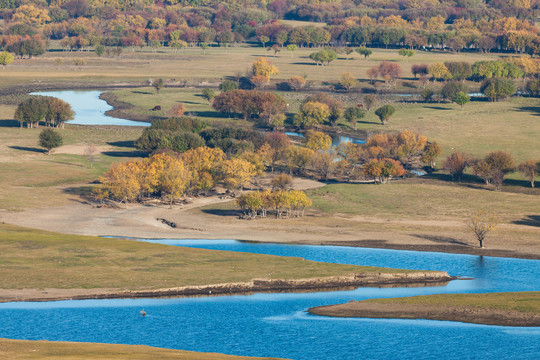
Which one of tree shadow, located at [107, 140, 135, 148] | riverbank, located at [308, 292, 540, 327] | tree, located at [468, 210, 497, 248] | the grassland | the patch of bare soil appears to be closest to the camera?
the grassland

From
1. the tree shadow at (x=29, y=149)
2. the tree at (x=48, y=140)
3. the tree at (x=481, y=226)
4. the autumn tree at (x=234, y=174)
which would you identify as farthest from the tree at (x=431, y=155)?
the tree shadow at (x=29, y=149)

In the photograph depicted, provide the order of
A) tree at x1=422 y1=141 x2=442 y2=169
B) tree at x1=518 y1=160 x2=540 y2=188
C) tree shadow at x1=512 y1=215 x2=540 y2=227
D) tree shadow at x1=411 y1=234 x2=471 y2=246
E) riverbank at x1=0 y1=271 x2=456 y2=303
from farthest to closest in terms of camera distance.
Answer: tree at x1=422 y1=141 x2=442 y2=169
tree at x1=518 y1=160 x2=540 y2=188
tree shadow at x1=512 y1=215 x2=540 y2=227
tree shadow at x1=411 y1=234 x2=471 y2=246
riverbank at x1=0 y1=271 x2=456 y2=303

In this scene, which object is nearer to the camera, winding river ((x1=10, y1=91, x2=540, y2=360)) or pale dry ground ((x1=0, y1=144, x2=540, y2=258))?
winding river ((x1=10, y1=91, x2=540, y2=360))

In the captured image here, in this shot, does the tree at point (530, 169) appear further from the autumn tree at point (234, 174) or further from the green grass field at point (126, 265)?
the green grass field at point (126, 265)

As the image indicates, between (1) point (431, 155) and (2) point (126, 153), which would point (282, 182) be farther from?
→ (2) point (126, 153)

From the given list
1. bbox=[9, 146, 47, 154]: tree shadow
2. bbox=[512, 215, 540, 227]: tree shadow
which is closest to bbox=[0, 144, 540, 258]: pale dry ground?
bbox=[512, 215, 540, 227]: tree shadow

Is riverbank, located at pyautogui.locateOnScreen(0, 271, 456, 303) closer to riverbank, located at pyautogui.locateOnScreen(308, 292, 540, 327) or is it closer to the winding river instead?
the winding river
